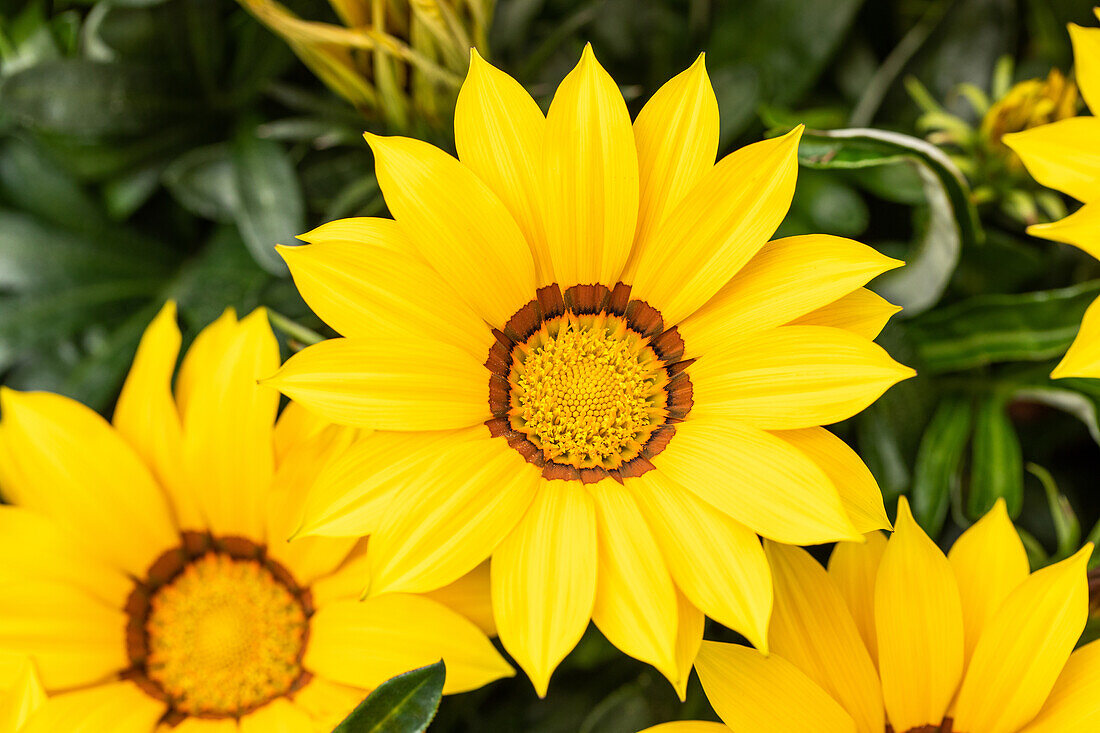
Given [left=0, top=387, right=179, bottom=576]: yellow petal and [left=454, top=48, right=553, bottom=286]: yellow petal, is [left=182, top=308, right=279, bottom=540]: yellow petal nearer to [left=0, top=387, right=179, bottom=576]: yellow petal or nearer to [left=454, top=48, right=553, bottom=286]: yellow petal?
[left=0, top=387, right=179, bottom=576]: yellow petal

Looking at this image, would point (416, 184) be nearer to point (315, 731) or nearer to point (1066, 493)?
point (315, 731)

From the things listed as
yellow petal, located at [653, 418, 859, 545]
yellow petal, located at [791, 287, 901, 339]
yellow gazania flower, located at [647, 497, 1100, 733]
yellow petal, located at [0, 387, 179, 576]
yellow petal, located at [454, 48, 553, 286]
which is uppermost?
yellow petal, located at [454, 48, 553, 286]

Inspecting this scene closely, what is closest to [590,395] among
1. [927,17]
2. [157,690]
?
[157,690]

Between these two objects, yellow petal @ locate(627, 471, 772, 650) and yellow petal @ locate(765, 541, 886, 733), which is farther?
yellow petal @ locate(765, 541, 886, 733)

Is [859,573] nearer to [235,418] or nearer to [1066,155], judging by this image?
[1066,155]

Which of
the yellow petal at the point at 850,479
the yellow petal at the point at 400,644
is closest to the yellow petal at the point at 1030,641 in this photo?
the yellow petal at the point at 850,479

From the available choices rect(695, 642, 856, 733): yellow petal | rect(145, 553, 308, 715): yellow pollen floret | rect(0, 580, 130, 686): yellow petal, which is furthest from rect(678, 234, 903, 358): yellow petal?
rect(0, 580, 130, 686): yellow petal

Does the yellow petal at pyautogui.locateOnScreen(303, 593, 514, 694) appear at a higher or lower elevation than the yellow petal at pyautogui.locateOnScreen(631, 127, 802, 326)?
lower
